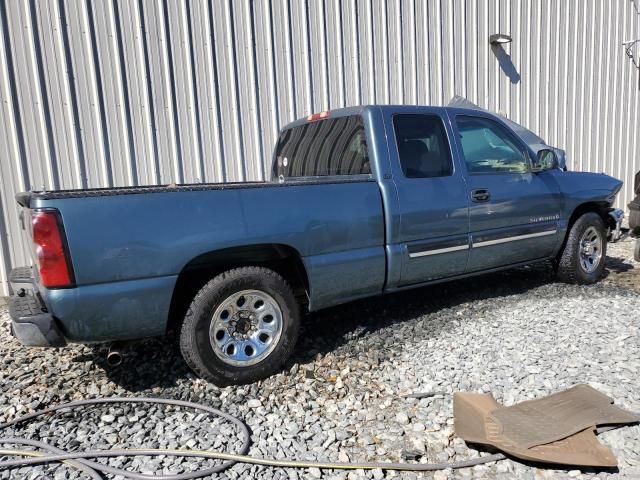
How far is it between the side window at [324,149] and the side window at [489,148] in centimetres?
103

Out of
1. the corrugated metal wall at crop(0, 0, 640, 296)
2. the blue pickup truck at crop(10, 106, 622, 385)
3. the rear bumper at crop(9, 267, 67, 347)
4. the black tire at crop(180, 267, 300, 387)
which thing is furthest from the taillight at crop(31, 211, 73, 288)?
the corrugated metal wall at crop(0, 0, 640, 296)

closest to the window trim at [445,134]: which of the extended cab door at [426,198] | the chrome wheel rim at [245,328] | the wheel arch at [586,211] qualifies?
the extended cab door at [426,198]

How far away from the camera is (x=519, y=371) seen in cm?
351

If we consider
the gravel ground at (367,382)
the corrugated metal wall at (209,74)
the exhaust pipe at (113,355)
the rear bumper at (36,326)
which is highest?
the corrugated metal wall at (209,74)

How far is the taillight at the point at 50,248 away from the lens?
2.76 metres

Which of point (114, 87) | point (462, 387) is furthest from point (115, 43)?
point (462, 387)

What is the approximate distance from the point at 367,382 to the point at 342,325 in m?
1.04

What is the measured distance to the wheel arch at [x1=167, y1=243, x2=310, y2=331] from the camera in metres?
3.35

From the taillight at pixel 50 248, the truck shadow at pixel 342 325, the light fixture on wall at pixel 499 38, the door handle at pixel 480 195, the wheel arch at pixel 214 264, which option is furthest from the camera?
the light fixture on wall at pixel 499 38

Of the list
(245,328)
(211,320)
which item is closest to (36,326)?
(211,320)

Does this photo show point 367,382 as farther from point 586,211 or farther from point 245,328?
point 586,211

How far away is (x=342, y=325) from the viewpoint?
14.9ft

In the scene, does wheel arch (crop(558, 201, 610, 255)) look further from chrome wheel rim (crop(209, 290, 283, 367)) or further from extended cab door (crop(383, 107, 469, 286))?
chrome wheel rim (crop(209, 290, 283, 367))

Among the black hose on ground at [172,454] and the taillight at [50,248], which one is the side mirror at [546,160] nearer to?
the black hose on ground at [172,454]
